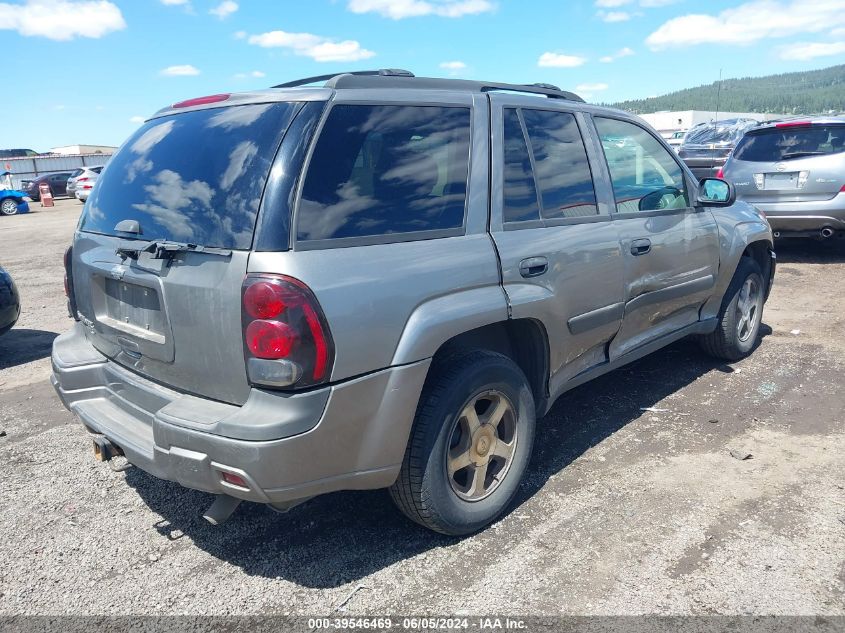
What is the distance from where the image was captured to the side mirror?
14.8 ft

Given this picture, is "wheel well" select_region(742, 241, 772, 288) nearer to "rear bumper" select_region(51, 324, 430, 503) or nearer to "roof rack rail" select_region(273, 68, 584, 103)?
"roof rack rail" select_region(273, 68, 584, 103)

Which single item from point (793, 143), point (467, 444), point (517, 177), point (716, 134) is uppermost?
point (716, 134)

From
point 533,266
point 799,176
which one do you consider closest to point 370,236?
point 533,266

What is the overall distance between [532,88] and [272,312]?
2.18 meters

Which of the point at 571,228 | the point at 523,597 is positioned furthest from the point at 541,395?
the point at 523,597

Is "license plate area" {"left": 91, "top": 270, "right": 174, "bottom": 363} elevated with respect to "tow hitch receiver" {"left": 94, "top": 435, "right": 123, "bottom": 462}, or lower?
elevated

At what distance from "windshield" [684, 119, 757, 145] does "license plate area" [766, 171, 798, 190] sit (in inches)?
433

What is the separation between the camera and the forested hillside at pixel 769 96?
11556cm

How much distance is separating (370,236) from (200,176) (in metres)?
0.72

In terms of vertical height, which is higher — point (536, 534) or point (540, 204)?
point (540, 204)

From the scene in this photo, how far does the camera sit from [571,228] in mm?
3391

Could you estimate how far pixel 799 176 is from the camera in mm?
8352

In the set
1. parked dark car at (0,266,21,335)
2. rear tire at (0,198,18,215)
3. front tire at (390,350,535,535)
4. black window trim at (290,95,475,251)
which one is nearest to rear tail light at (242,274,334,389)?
black window trim at (290,95,475,251)

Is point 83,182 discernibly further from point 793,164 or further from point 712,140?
point 793,164
